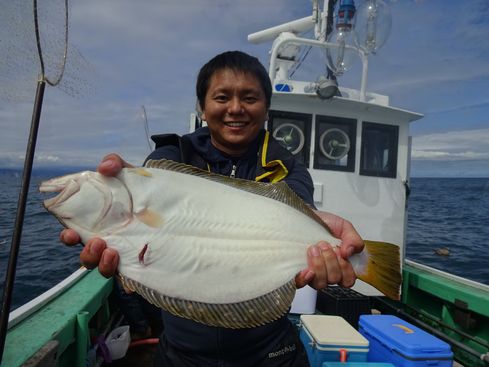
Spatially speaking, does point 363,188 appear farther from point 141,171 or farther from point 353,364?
point 141,171

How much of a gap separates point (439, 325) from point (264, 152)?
4.67 metres

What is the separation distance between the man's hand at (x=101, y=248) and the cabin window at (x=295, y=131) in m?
5.13

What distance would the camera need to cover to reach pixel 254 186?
86.4 inches

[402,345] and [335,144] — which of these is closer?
[402,345]

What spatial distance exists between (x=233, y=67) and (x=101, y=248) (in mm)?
1455

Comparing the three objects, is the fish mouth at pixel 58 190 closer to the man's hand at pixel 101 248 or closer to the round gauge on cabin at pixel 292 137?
the man's hand at pixel 101 248

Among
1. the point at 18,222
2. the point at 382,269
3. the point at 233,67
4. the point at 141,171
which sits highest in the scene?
the point at 233,67

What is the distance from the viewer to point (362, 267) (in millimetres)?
2146

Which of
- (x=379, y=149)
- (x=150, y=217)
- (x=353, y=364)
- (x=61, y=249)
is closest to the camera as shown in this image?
(x=150, y=217)

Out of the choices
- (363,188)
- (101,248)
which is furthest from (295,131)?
(101,248)

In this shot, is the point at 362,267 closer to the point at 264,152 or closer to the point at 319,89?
the point at 264,152

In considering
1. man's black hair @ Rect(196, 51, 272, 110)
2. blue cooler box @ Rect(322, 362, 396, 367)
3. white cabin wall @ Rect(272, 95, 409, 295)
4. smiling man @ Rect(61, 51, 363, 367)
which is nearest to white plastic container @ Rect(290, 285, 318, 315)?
blue cooler box @ Rect(322, 362, 396, 367)

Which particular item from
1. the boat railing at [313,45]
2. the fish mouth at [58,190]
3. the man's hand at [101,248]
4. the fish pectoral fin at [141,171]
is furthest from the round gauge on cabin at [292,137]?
the fish mouth at [58,190]

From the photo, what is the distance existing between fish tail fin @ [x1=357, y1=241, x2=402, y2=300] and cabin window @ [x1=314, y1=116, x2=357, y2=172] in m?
4.80
